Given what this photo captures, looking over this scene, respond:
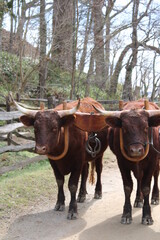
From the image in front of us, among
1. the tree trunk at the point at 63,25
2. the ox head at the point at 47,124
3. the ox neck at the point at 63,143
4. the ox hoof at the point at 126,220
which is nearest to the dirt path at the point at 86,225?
the ox hoof at the point at 126,220

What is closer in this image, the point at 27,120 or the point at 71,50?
the point at 27,120

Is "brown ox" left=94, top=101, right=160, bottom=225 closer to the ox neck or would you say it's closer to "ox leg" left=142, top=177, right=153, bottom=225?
"ox leg" left=142, top=177, right=153, bottom=225

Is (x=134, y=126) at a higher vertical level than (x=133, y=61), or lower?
lower

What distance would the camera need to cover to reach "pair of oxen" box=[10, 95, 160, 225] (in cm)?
452

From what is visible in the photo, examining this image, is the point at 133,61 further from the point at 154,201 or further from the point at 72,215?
the point at 72,215

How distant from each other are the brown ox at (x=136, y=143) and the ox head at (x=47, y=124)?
59 cm

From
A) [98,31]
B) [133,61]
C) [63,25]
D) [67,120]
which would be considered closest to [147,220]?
[67,120]

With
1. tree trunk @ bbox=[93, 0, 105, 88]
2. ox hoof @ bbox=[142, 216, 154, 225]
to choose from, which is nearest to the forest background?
tree trunk @ bbox=[93, 0, 105, 88]

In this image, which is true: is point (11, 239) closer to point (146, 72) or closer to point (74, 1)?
point (74, 1)

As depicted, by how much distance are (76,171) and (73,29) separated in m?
9.49

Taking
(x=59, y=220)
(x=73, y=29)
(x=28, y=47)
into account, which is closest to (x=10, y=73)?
(x=28, y=47)

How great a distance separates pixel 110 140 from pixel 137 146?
46.8 inches

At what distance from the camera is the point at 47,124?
4.79m

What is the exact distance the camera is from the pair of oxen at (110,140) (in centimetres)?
452
